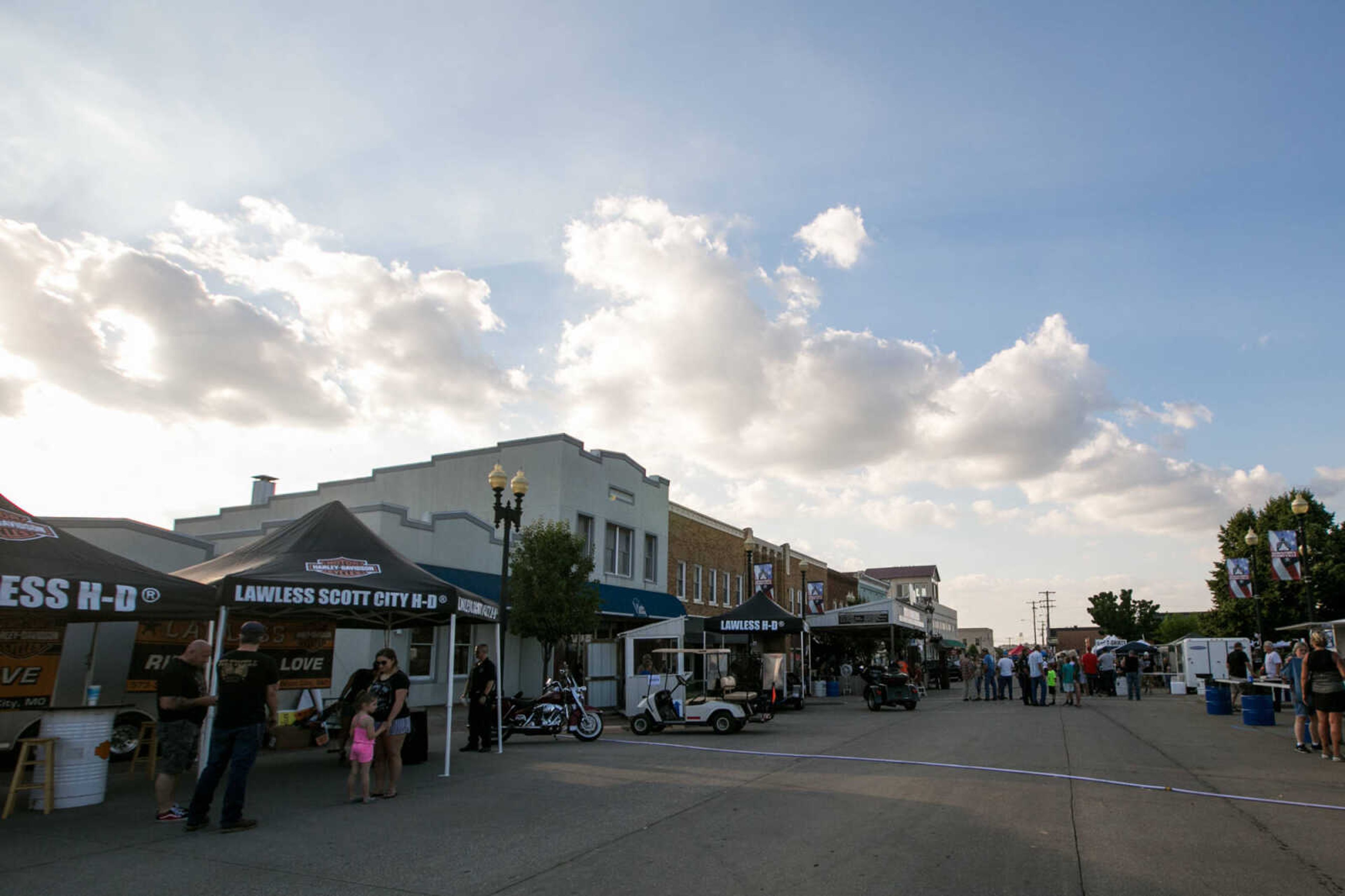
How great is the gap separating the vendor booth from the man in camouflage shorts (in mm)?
971

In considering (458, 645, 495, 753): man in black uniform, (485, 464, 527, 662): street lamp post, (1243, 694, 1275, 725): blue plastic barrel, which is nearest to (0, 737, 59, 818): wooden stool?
(458, 645, 495, 753): man in black uniform

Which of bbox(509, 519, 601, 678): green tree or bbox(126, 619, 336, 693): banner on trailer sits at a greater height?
bbox(509, 519, 601, 678): green tree

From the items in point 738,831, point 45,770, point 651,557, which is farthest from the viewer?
point 651,557

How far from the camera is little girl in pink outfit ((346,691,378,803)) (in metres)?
9.19

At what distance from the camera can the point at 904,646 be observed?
3950 cm

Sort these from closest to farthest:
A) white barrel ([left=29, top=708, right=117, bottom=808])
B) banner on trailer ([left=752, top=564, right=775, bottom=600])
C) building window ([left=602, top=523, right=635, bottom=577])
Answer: white barrel ([left=29, top=708, right=117, bottom=808]) → building window ([left=602, top=523, right=635, bottom=577]) → banner on trailer ([left=752, top=564, right=775, bottom=600])

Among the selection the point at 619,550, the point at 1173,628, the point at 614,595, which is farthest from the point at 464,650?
the point at 1173,628

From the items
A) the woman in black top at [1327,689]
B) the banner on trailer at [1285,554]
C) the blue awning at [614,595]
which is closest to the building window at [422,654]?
the blue awning at [614,595]

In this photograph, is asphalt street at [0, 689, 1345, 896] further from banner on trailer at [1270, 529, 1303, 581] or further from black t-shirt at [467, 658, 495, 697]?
banner on trailer at [1270, 529, 1303, 581]

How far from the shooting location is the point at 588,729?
50.7 ft

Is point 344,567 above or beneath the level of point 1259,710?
above

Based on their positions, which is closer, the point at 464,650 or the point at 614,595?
the point at 464,650

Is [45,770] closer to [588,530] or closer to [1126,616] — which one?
[588,530]

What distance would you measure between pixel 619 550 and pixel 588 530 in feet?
7.13
